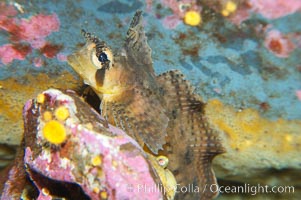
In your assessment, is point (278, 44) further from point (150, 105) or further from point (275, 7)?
point (150, 105)

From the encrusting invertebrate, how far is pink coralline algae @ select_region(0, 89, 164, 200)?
1.90 feet

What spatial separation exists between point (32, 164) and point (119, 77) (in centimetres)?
120

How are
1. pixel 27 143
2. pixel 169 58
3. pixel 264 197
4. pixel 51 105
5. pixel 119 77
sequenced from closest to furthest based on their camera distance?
pixel 51 105 < pixel 27 143 < pixel 119 77 < pixel 169 58 < pixel 264 197

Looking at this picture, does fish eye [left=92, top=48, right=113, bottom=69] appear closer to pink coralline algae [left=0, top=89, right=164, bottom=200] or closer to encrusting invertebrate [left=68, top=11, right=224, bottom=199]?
encrusting invertebrate [left=68, top=11, right=224, bottom=199]

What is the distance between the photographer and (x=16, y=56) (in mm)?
3135

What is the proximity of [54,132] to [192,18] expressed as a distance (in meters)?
1.78

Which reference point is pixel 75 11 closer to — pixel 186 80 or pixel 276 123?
pixel 186 80

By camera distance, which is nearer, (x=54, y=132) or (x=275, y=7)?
(x=54, y=132)

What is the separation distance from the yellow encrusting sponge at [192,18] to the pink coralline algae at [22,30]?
4.41 ft

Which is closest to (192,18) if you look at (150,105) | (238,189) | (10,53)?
(150,105)

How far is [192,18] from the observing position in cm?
300

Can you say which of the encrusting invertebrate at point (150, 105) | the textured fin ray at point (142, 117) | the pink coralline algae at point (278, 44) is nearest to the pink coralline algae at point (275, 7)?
the pink coralline algae at point (278, 44)

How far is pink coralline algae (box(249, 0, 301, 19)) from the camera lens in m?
2.68

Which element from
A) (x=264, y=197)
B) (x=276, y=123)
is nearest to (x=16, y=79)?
(x=276, y=123)
